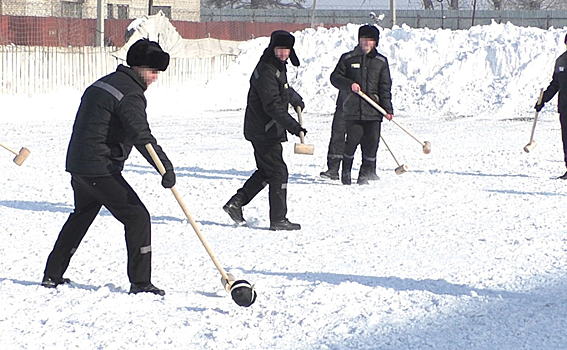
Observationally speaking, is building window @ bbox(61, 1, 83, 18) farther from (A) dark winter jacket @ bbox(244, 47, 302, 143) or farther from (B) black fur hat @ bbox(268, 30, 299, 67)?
(B) black fur hat @ bbox(268, 30, 299, 67)

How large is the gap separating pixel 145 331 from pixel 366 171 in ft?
19.3

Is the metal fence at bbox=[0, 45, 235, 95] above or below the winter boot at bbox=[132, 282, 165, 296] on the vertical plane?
above

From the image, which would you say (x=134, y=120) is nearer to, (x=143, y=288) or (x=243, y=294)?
(x=143, y=288)

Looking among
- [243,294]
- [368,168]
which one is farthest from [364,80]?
[243,294]

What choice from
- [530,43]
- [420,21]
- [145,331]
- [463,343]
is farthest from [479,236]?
[420,21]

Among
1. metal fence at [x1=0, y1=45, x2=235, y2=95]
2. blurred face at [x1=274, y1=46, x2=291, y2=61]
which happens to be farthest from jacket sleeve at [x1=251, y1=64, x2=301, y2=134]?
metal fence at [x1=0, y1=45, x2=235, y2=95]

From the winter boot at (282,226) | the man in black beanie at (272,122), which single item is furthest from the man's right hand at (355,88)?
the winter boot at (282,226)

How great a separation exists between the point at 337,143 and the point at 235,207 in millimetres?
3222

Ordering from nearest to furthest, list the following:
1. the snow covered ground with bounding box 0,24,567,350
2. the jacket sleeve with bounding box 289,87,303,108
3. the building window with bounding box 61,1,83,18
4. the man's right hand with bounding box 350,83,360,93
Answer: the snow covered ground with bounding box 0,24,567,350 → the jacket sleeve with bounding box 289,87,303,108 → the man's right hand with bounding box 350,83,360,93 → the building window with bounding box 61,1,83,18

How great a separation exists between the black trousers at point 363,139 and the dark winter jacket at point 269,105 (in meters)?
2.50

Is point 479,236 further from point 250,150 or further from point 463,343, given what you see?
point 250,150

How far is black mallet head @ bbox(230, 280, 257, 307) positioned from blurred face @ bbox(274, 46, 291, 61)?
2.80 metres

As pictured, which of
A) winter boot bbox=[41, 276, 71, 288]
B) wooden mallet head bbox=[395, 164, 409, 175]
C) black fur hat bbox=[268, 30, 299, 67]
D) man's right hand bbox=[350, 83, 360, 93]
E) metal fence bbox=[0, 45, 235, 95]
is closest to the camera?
winter boot bbox=[41, 276, 71, 288]

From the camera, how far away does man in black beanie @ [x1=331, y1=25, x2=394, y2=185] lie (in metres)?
10.2
